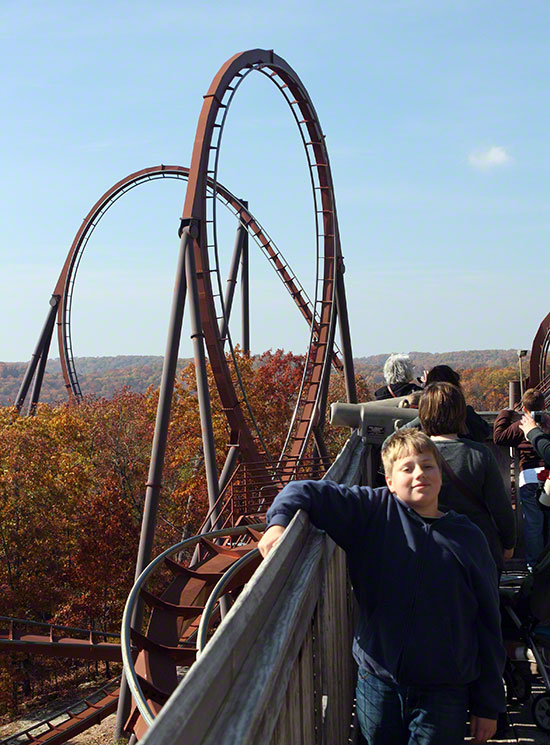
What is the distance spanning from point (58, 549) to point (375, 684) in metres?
23.1

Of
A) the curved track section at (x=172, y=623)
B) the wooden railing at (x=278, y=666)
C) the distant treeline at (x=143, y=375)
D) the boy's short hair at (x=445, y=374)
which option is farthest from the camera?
the distant treeline at (x=143, y=375)

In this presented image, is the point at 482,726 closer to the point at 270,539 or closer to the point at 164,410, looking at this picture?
the point at 270,539

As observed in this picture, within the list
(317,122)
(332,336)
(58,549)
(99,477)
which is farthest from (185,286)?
(99,477)

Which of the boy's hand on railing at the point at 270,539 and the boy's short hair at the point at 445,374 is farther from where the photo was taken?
the boy's short hair at the point at 445,374

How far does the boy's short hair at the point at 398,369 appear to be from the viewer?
193 inches

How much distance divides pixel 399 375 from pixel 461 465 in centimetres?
218

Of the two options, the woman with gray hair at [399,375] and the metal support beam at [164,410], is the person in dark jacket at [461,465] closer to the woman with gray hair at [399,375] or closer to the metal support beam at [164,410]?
the woman with gray hair at [399,375]

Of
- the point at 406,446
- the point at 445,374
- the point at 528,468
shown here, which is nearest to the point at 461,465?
the point at 406,446

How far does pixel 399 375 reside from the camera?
193 inches

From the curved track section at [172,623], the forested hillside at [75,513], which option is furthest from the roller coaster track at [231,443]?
the forested hillside at [75,513]

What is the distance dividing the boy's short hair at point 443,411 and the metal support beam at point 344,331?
12868mm

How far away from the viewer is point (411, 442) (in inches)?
85.0

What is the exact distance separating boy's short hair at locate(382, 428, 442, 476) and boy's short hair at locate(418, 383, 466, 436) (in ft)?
1.92

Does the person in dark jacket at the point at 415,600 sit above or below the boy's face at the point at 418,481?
below
